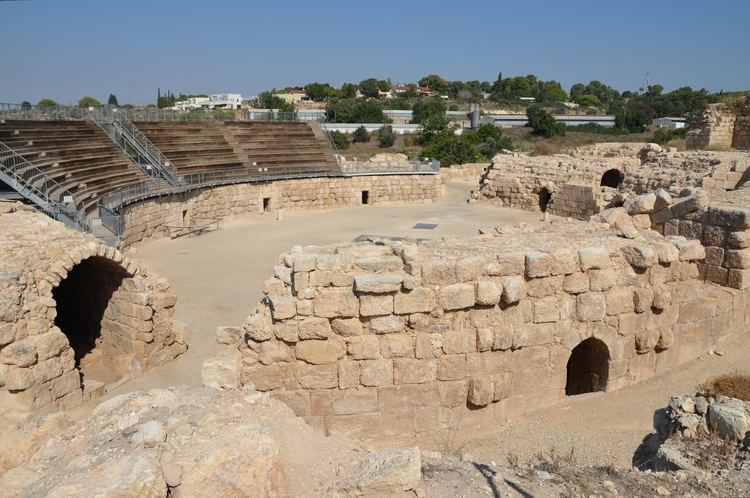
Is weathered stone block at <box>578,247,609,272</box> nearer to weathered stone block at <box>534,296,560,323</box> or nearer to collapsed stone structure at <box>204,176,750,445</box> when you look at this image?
collapsed stone structure at <box>204,176,750,445</box>

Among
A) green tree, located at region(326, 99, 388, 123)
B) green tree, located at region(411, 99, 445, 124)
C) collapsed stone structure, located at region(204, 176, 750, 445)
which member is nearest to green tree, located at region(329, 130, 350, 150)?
green tree, located at region(326, 99, 388, 123)

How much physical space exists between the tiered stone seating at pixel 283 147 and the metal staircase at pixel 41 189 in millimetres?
10901

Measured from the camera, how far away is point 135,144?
24.4 m

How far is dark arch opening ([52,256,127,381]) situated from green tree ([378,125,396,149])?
42.5 m

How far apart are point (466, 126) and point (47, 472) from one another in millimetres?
65162

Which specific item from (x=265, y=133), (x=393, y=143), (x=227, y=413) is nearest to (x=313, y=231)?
(x=265, y=133)

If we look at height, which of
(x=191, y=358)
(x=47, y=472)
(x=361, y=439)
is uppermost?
(x=47, y=472)

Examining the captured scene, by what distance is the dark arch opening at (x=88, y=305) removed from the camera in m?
10.6

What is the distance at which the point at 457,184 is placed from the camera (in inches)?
1394

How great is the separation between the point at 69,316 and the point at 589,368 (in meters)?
10.0

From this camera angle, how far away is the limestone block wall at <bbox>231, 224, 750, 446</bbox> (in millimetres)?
6242

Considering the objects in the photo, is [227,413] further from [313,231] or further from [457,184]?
[457,184]

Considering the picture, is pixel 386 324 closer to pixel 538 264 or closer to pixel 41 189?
pixel 538 264

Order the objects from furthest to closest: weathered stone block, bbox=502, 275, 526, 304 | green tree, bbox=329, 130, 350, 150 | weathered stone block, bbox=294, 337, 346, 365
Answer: green tree, bbox=329, 130, 350, 150 → weathered stone block, bbox=502, 275, 526, 304 → weathered stone block, bbox=294, 337, 346, 365
